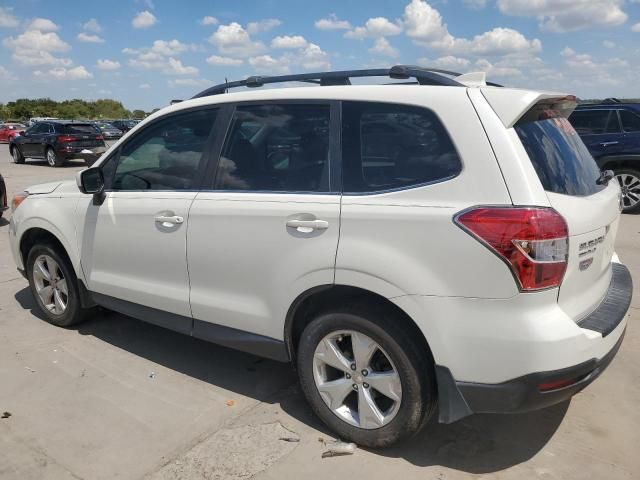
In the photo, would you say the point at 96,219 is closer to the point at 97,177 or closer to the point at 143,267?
the point at 97,177

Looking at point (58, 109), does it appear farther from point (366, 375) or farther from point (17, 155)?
point (366, 375)

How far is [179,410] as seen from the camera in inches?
128

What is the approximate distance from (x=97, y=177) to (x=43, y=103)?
98854 millimetres

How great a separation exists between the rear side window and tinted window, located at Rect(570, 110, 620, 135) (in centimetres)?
763

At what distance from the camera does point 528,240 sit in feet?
7.26

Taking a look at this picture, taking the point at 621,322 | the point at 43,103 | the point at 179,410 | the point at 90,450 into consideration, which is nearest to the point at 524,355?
the point at 621,322

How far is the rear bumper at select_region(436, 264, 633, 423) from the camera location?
231 centimetres

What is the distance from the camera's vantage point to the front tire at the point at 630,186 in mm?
8891

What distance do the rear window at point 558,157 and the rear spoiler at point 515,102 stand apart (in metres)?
→ 0.06

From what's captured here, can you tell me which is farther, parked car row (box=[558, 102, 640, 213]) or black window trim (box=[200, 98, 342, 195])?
parked car row (box=[558, 102, 640, 213])

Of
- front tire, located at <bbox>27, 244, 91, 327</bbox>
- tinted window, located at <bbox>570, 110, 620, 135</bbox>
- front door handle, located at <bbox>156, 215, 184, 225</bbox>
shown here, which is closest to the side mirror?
front door handle, located at <bbox>156, 215, 184, 225</bbox>

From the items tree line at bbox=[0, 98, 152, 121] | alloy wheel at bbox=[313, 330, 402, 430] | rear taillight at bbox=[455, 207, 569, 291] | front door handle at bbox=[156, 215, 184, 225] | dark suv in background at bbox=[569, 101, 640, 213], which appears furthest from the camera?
tree line at bbox=[0, 98, 152, 121]

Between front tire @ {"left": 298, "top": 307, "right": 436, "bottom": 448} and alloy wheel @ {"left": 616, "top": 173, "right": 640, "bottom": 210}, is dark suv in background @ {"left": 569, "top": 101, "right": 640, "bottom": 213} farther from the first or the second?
front tire @ {"left": 298, "top": 307, "right": 436, "bottom": 448}

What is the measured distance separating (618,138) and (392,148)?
26.0 feet
